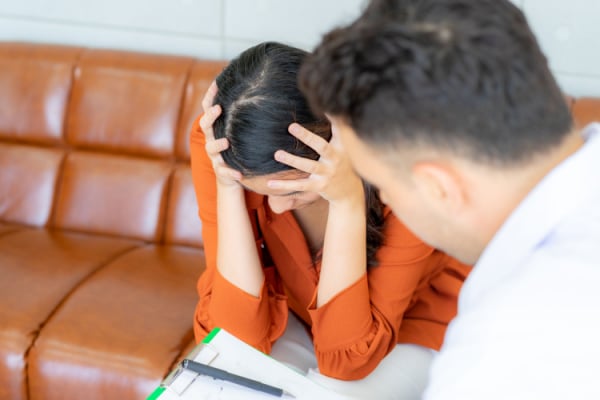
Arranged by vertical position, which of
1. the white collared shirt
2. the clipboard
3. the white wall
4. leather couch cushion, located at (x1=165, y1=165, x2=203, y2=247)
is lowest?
leather couch cushion, located at (x1=165, y1=165, x2=203, y2=247)

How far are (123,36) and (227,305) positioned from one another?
140 cm

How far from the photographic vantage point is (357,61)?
2.37ft

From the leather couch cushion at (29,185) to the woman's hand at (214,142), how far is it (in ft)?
3.89

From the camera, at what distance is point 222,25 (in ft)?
7.57

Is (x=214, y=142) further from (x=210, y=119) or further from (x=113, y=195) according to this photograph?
(x=113, y=195)

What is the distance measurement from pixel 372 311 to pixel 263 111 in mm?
467

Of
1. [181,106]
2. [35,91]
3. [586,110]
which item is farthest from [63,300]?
[586,110]

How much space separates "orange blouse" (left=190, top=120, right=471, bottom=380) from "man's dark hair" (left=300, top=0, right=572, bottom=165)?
607mm

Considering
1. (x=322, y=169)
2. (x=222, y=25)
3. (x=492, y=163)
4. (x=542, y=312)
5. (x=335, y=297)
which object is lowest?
(x=335, y=297)

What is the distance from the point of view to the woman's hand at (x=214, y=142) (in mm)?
1221

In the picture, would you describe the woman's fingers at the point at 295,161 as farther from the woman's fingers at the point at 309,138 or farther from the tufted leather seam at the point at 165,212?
the tufted leather seam at the point at 165,212

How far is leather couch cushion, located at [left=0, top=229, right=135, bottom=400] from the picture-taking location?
1712mm

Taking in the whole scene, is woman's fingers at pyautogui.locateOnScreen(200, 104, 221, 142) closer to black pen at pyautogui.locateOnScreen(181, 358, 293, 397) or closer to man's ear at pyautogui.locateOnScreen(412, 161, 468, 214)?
black pen at pyautogui.locateOnScreen(181, 358, 293, 397)

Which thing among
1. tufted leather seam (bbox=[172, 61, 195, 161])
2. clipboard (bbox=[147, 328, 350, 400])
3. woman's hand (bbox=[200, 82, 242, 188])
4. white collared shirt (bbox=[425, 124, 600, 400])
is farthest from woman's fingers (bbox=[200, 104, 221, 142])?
tufted leather seam (bbox=[172, 61, 195, 161])
